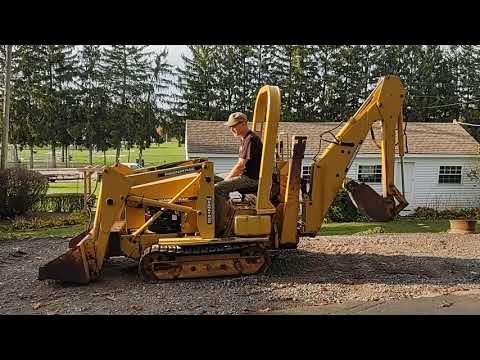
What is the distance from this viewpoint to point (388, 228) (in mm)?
14531

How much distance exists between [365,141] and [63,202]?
38.7 ft

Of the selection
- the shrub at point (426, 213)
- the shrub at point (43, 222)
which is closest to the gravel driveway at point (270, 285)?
the shrub at point (43, 222)

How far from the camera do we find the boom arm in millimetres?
7785

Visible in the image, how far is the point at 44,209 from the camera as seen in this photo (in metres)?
17.9

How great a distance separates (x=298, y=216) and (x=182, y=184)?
5.86ft

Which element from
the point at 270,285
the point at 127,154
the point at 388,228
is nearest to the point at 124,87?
the point at 127,154

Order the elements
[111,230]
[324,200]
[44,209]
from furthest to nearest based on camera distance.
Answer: [44,209] → [324,200] → [111,230]

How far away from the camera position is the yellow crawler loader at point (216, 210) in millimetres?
6934

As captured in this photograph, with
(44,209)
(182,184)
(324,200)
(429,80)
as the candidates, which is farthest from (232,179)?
(429,80)

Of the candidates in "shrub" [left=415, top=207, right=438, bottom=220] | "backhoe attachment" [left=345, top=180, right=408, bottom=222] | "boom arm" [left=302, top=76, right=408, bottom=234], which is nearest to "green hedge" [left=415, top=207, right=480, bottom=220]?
"shrub" [left=415, top=207, right=438, bottom=220]

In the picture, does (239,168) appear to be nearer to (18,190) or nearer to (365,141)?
(18,190)

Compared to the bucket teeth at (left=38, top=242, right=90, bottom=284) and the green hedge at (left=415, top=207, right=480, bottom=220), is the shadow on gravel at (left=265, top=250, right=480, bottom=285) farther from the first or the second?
the green hedge at (left=415, top=207, right=480, bottom=220)

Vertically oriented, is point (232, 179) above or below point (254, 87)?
below

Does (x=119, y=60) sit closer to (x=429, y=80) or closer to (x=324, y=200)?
(x=429, y=80)
